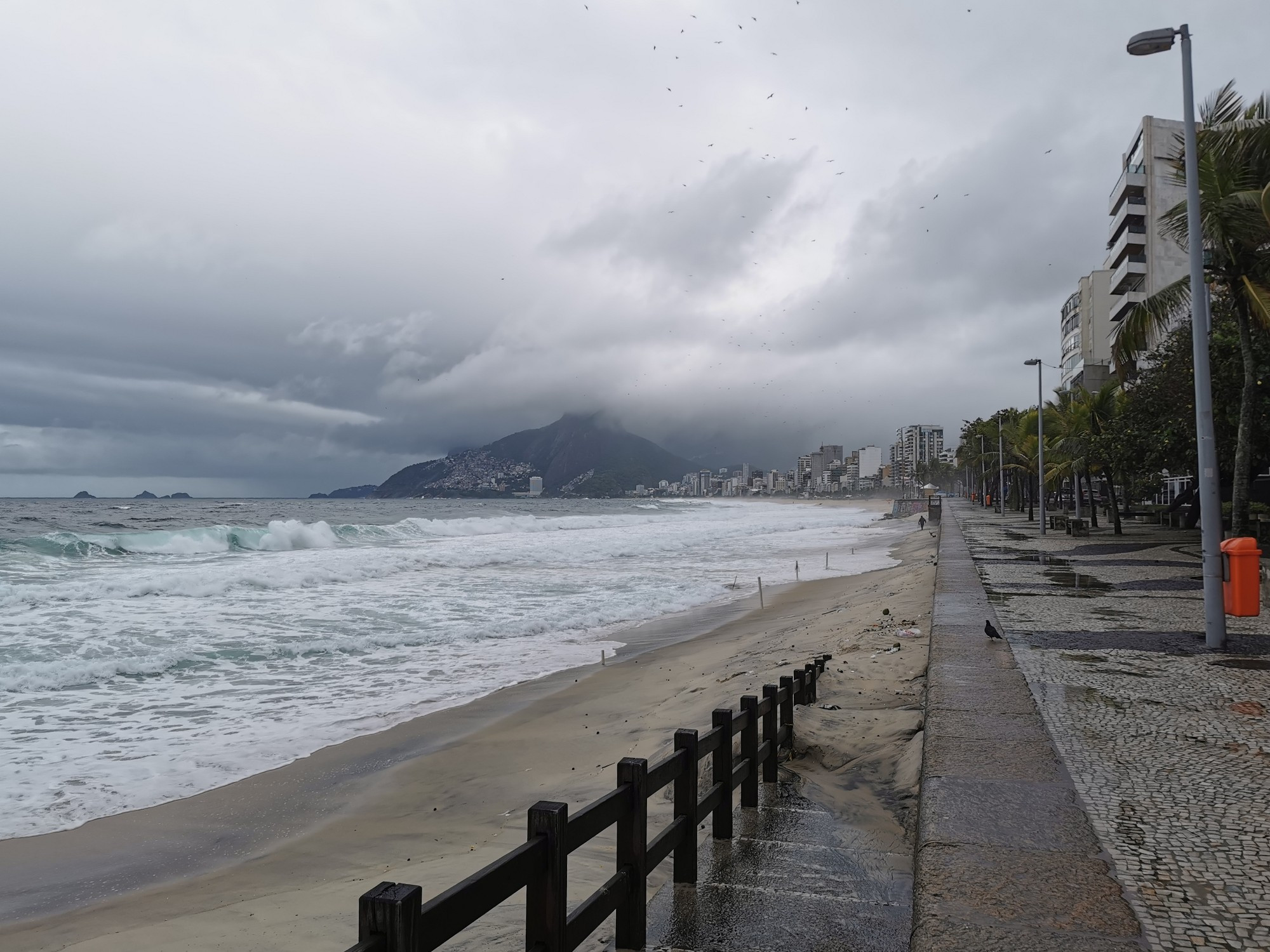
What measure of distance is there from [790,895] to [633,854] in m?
0.96

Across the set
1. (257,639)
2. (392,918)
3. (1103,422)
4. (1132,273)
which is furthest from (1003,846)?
(1132,273)

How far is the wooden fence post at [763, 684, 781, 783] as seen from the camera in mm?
5109

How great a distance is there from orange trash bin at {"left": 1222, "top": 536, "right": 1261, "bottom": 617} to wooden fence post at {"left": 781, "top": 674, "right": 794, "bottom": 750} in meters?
5.89

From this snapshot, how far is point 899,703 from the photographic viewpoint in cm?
694

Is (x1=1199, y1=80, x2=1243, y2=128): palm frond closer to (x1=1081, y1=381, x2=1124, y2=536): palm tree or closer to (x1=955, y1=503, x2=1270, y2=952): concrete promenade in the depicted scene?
(x1=955, y1=503, x2=1270, y2=952): concrete promenade

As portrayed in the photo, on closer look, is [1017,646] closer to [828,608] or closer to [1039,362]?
[828,608]

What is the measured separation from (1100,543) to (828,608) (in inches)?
581

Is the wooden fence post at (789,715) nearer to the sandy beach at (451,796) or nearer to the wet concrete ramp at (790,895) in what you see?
the sandy beach at (451,796)

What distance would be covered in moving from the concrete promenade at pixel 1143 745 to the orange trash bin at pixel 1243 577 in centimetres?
40

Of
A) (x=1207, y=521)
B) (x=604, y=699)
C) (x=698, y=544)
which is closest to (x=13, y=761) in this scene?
(x=604, y=699)

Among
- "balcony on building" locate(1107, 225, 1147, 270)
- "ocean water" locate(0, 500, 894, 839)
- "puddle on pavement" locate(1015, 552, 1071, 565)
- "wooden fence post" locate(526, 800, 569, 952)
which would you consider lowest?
"ocean water" locate(0, 500, 894, 839)

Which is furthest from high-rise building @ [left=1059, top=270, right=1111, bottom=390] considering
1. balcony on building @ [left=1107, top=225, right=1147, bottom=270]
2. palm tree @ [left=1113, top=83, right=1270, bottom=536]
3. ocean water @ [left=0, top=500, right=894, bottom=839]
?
palm tree @ [left=1113, top=83, right=1270, bottom=536]

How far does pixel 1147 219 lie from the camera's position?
2138 inches

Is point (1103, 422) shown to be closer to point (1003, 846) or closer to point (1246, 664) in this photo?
point (1246, 664)
